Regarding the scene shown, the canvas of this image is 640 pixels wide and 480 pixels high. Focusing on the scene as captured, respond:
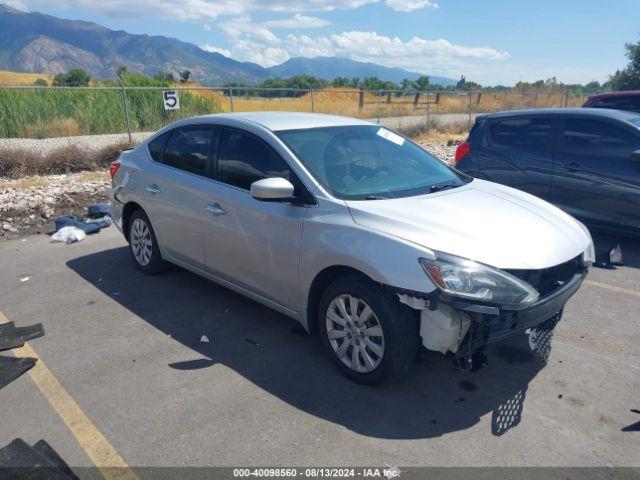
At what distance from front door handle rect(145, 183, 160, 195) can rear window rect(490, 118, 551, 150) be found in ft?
15.6

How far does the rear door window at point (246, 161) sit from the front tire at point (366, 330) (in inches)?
38.3

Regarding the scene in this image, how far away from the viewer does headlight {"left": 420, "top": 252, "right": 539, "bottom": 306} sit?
10.0 ft

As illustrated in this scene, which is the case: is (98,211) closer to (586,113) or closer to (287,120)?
(287,120)

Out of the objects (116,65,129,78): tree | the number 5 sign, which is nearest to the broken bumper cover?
the number 5 sign

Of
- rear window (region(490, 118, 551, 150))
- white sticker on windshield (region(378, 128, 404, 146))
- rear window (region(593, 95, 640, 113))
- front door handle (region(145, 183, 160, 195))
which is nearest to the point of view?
white sticker on windshield (region(378, 128, 404, 146))

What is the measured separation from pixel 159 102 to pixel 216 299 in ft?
45.7

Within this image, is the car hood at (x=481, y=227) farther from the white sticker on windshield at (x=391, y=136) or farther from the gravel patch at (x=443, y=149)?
the gravel patch at (x=443, y=149)

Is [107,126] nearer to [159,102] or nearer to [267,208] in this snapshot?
[159,102]

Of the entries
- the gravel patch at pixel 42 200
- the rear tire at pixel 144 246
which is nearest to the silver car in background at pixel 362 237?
the rear tire at pixel 144 246

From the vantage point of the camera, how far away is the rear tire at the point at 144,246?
546 cm

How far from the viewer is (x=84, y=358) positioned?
4.01m

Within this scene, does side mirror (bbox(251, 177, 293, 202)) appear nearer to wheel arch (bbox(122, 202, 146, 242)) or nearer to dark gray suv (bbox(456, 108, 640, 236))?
wheel arch (bbox(122, 202, 146, 242))

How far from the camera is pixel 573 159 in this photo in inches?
264

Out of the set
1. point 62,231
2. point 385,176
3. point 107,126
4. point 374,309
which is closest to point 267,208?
point 385,176
